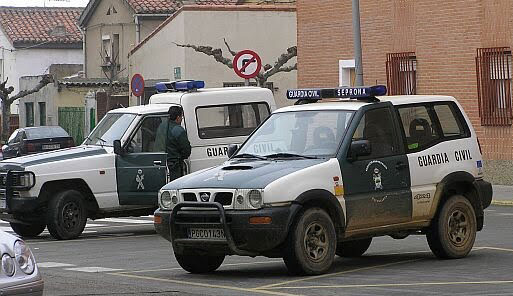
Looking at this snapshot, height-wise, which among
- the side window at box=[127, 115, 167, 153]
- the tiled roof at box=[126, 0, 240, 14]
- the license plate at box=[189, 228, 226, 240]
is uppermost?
the tiled roof at box=[126, 0, 240, 14]

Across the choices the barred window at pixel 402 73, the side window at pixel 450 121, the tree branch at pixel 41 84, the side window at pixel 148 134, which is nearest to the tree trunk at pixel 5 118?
the tree branch at pixel 41 84

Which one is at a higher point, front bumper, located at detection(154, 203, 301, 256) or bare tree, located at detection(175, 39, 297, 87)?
bare tree, located at detection(175, 39, 297, 87)

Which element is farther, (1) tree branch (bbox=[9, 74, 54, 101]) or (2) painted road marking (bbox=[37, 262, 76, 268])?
(1) tree branch (bbox=[9, 74, 54, 101])

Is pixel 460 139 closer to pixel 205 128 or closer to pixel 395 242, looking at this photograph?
pixel 395 242

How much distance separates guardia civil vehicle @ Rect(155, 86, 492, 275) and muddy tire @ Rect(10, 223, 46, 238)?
20.4 ft

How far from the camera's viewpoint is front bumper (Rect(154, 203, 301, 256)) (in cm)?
1391

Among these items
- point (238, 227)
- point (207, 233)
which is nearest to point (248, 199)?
point (238, 227)

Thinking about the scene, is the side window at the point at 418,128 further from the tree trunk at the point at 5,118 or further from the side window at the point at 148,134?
the tree trunk at the point at 5,118

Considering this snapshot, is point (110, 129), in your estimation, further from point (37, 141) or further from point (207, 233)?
point (37, 141)

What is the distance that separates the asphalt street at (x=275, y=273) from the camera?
13.3 m

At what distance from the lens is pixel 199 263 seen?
15.1 m

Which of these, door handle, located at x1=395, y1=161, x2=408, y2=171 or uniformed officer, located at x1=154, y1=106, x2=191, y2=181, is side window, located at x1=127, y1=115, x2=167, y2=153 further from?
door handle, located at x1=395, y1=161, x2=408, y2=171

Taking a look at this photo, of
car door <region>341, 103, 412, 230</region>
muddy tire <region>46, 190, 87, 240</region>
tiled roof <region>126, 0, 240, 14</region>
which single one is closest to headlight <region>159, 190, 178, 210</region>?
car door <region>341, 103, 412, 230</region>

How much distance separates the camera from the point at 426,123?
15.9 m
